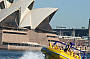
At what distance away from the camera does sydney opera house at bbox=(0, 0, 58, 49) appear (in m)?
107

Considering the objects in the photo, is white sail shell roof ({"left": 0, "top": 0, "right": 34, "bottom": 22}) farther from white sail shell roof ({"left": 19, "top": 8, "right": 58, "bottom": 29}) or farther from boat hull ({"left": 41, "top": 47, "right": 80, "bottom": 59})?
boat hull ({"left": 41, "top": 47, "right": 80, "bottom": 59})

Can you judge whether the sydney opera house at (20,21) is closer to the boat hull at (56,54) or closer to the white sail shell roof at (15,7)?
the white sail shell roof at (15,7)

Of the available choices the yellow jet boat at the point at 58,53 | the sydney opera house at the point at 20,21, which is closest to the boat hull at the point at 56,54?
the yellow jet boat at the point at 58,53

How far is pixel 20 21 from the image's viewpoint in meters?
108

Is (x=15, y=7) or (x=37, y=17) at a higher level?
(x=15, y=7)

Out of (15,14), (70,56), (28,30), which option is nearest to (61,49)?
(70,56)

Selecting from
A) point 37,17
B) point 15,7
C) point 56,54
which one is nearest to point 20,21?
point 15,7

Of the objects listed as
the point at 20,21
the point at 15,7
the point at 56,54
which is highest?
the point at 15,7

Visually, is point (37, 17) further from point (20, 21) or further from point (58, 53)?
point (58, 53)

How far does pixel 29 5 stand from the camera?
367 feet

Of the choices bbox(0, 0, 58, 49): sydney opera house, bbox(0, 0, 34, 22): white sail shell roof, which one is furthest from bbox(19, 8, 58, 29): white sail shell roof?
bbox(0, 0, 34, 22): white sail shell roof

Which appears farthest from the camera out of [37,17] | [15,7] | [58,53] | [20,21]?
[37,17]

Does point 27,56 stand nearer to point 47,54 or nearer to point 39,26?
point 47,54

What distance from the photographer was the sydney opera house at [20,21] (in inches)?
4195
